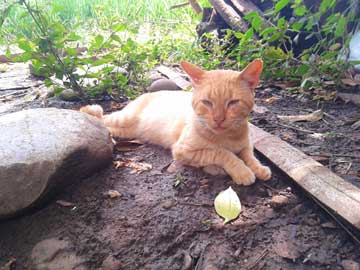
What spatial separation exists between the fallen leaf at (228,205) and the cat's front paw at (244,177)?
0.67 ft

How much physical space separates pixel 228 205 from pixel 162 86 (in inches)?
109

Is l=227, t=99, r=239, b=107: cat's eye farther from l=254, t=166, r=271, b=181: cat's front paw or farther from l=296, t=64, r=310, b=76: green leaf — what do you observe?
l=296, t=64, r=310, b=76: green leaf

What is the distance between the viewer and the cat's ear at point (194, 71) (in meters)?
2.47

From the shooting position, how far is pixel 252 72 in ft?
7.61

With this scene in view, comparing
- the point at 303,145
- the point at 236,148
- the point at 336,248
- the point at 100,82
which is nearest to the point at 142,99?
the point at 100,82

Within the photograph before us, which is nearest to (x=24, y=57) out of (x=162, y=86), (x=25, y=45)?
(x=25, y=45)

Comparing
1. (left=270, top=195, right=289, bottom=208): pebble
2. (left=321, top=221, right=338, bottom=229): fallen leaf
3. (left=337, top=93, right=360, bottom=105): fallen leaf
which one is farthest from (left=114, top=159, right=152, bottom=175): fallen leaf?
(left=337, top=93, right=360, bottom=105): fallen leaf

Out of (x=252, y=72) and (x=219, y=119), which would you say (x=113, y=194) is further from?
(x=252, y=72)

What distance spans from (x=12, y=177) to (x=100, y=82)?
2356mm

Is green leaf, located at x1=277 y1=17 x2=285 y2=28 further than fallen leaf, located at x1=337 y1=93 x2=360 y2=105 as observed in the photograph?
Yes

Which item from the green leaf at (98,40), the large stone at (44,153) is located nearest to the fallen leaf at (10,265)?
the large stone at (44,153)

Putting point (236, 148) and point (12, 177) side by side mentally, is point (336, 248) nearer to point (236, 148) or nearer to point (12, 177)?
point (236, 148)

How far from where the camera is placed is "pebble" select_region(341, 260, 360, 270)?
1.55 m

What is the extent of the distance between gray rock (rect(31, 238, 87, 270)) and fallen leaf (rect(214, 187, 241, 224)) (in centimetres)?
79
